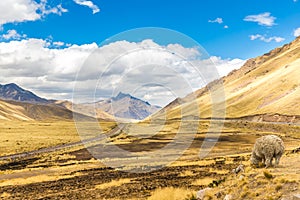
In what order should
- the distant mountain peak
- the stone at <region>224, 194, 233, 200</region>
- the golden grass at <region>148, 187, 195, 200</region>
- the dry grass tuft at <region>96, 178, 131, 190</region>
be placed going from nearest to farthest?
the stone at <region>224, 194, 233, 200</region> < the distant mountain peak < the golden grass at <region>148, 187, 195, 200</region> < the dry grass tuft at <region>96, 178, 131, 190</region>

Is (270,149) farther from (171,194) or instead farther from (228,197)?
(171,194)

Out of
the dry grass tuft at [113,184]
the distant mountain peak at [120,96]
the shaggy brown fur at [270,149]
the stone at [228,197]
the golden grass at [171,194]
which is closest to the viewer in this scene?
the stone at [228,197]

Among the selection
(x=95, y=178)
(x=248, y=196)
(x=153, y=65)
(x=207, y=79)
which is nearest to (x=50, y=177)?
(x=95, y=178)

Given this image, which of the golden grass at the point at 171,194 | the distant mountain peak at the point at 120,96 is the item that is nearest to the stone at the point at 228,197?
the golden grass at the point at 171,194

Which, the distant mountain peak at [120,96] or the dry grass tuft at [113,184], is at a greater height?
the distant mountain peak at [120,96]

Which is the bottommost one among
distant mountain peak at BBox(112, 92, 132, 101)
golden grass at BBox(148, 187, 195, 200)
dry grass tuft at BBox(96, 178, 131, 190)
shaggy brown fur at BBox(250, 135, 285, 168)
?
dry grass tuft at BBox(96, 178, 131, 190)

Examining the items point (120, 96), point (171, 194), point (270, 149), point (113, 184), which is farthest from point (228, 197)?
point (113, 184)

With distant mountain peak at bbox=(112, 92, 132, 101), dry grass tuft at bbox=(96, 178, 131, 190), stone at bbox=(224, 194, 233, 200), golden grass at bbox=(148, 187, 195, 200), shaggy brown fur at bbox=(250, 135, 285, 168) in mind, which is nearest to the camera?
stone at bbox=(224, 194, 233, 200)

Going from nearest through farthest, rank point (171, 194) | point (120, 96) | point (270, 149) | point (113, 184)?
point (270, 149) < point (120, 96) < point (171, 194) < point (113, 184)

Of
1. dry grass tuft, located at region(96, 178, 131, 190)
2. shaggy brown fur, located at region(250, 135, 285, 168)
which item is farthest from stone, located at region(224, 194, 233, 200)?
dry grass tuft, located at region(96, 178, 131, 190)

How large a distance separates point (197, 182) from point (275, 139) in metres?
13.4

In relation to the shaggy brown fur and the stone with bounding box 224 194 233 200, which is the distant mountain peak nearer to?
the shaggy brown fur

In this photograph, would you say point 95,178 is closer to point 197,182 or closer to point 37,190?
point 37,190

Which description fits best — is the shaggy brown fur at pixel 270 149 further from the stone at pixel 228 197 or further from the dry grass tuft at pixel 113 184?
the dry grass tuft at pixel 113 184
